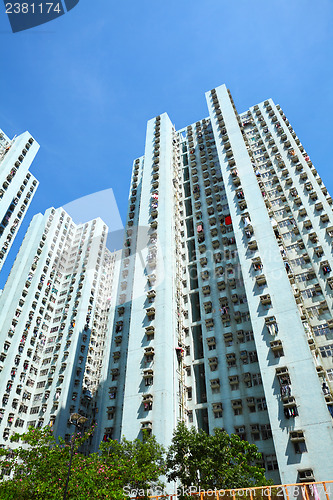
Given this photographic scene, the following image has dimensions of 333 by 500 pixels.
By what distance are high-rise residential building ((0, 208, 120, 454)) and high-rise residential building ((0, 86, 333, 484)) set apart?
9.5 inches

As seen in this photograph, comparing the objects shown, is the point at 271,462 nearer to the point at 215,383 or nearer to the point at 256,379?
the point at 256,379

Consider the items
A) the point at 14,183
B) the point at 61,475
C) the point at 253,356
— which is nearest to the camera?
the point at 61,475

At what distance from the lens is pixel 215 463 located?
2444 centimetres

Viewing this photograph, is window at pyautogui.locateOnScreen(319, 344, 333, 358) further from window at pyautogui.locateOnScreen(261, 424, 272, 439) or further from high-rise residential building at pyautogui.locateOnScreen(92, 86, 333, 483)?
window at pyautogui.locateOnScreen(261, 424, 272, 439)

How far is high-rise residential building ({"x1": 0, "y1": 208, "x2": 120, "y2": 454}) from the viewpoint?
5172 centimetres

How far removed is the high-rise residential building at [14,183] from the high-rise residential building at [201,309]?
1019 cm

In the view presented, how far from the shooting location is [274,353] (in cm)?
3275

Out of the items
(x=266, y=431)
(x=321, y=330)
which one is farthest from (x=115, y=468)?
(x=321, y=330)

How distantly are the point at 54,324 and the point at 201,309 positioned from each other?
32.1m

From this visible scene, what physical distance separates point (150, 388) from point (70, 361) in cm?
2325

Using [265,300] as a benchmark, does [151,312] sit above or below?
above

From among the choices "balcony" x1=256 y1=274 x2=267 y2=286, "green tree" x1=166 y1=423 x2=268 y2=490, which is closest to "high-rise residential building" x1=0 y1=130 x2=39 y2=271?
"balcony" x1=256 y1=274 x2=267 y2=286

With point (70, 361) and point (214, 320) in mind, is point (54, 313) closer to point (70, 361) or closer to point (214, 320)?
point (70, 361)

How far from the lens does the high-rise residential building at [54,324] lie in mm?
51719
